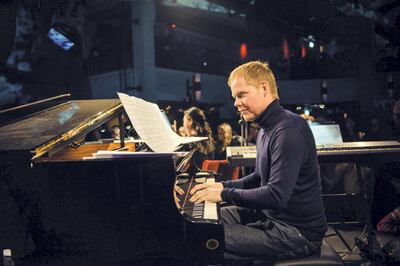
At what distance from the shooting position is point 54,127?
2188 millimetres

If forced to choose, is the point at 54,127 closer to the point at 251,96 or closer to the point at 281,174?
the point at 251,96

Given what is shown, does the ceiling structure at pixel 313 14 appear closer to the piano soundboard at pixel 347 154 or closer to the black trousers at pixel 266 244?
the piano soundboard at pixel 347 154

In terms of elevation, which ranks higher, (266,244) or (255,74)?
(255,74)

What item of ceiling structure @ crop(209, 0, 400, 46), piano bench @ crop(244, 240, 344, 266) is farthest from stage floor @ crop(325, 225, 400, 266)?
ceiling structure @ crop(209, 0, 400, 46)

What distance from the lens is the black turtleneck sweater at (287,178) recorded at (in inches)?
75.0

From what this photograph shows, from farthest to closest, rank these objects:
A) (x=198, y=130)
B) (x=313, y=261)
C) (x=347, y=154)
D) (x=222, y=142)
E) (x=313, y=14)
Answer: (x=313, y=14) → (x=222, y=142) → (x=198, y=130) → (x=347, y=154) → (x=313, y=261)

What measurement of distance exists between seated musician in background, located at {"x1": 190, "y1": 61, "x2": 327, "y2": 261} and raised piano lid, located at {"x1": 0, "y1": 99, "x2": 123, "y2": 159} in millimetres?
761

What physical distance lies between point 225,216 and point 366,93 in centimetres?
1892

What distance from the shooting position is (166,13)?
55.7 feet

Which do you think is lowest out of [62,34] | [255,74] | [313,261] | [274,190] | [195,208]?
[313,261]

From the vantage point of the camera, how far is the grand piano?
1.84m

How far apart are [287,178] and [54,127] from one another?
1.35m

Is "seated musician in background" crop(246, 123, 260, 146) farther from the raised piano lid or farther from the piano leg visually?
the raised piano lid

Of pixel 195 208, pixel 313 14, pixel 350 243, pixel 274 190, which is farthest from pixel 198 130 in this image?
pixel 313 14
